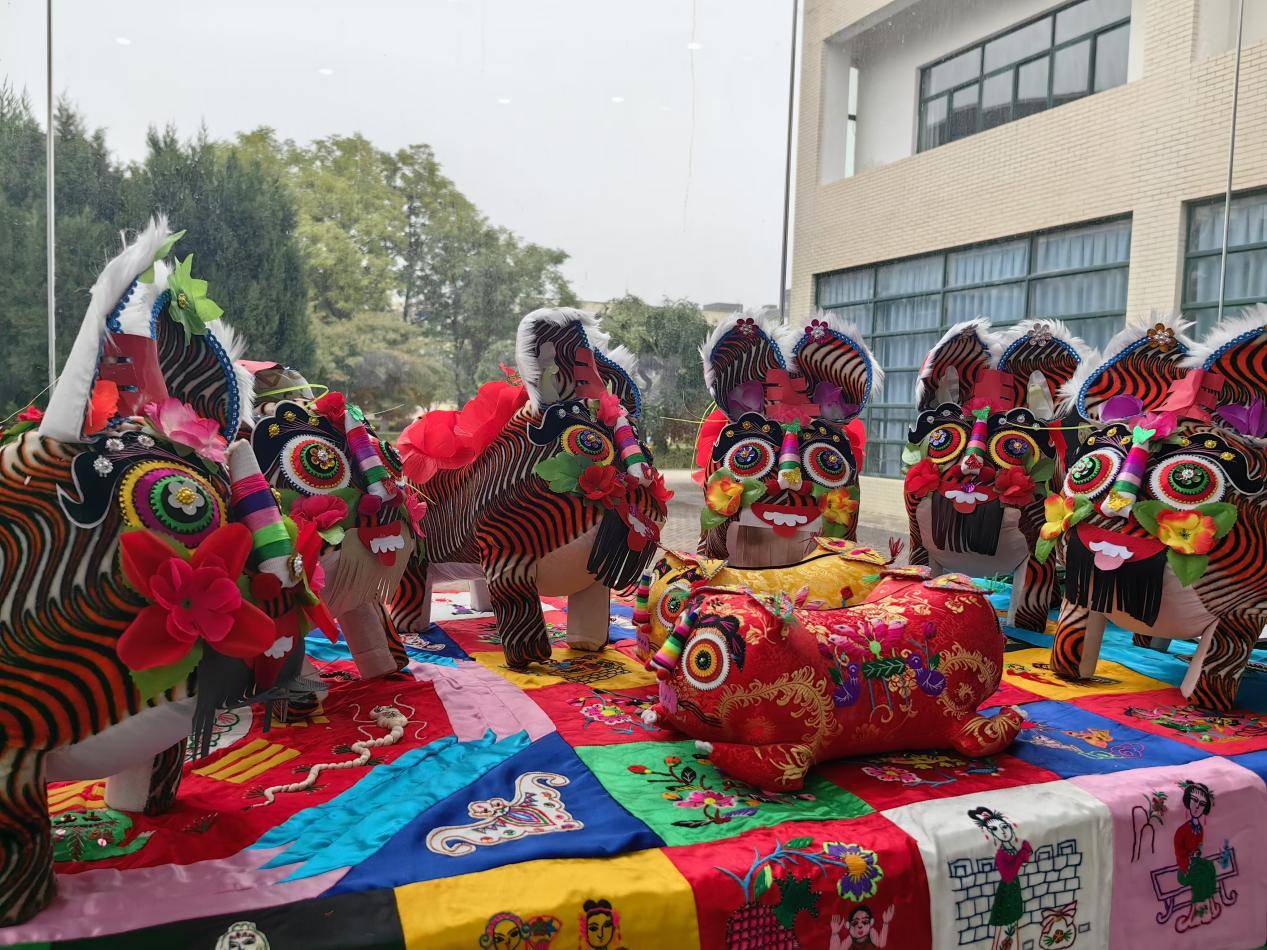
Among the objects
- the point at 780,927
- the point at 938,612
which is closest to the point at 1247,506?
the point at 938,612

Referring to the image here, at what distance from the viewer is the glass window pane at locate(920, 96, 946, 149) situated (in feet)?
14.8

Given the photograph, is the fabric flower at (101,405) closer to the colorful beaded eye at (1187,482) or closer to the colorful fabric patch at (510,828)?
the colorful fabric patch at (510,828)

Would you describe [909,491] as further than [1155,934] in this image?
Yes

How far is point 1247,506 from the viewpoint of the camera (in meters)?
2.01

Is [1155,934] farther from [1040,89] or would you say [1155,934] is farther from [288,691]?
[1040,89]

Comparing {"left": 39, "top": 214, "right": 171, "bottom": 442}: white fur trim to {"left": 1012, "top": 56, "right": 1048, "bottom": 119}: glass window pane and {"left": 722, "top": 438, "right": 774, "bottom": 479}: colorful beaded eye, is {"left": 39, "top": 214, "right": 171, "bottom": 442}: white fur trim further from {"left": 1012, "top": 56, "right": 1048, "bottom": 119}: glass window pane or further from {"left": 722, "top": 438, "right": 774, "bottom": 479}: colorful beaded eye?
{"left": 1012, "top": 56, "right": 1048, "bottom": 119}: glass window pane

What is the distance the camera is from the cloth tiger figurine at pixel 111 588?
114cm

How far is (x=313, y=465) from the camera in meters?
1.99

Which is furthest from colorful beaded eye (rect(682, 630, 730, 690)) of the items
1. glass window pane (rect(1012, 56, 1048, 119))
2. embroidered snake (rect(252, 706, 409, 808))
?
glass window pane (rect(1012, 56, 1048, 119))

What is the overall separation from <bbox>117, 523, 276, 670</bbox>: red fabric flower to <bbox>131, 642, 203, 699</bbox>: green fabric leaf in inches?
0.6

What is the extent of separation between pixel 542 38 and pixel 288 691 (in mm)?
3339

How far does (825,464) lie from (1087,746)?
1131mm

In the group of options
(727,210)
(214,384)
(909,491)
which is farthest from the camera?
(727,210)

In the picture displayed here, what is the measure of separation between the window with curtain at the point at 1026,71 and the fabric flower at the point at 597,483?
3.13m
